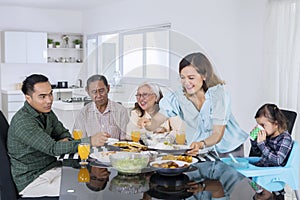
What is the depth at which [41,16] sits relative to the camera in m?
7.98

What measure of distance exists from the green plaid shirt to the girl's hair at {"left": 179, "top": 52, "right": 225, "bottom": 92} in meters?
0.82

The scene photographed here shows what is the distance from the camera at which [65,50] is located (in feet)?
27.6

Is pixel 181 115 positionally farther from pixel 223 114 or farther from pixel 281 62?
pixel 281 62

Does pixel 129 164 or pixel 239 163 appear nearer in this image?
pixel 129 164

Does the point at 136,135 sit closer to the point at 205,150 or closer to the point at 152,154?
the point at 152,154

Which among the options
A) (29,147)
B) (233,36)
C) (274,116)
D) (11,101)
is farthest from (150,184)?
(11,101)

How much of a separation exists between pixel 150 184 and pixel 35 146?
890 millimetres

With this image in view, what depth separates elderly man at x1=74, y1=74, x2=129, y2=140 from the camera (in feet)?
9.46

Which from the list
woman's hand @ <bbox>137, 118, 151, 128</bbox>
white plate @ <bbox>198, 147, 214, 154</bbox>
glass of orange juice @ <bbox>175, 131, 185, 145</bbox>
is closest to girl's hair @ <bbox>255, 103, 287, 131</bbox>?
white plate @ <bbox>198, 147, 214, 154</bbox>

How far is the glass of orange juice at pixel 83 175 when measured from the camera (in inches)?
79.4

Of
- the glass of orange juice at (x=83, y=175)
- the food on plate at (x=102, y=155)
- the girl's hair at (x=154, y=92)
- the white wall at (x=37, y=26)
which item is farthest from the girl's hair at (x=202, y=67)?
the white wall at (x=37, y=26)

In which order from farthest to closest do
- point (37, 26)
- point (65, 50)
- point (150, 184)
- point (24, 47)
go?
point (65, 50) → point (37, 26) → point (24, 47) → point (150, 184)

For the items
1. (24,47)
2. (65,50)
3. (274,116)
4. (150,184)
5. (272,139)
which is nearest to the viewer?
(150,184)

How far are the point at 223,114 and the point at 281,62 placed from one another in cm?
159
